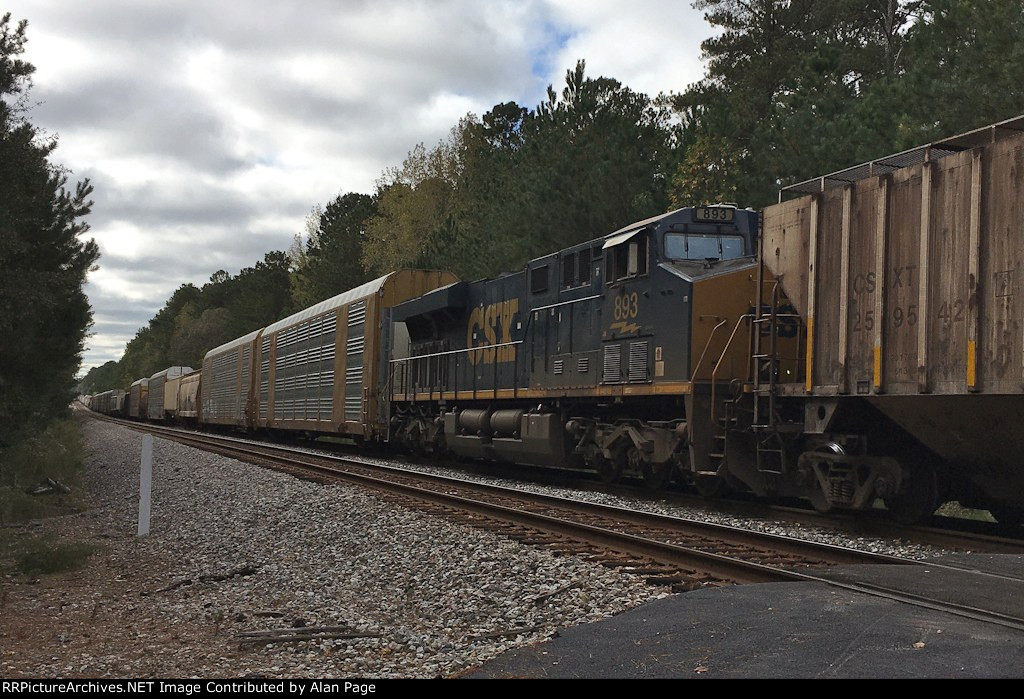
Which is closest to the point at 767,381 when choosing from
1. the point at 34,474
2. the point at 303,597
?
the point at 303,597

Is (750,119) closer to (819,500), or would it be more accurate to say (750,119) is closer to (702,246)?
(702,246)

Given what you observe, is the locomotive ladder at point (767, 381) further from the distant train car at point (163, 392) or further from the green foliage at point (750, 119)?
the distant train car at point (163, 392)

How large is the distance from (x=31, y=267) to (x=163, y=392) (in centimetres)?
4201

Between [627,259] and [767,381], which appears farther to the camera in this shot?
[627,259]

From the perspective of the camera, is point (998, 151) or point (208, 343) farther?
point (208, 343)

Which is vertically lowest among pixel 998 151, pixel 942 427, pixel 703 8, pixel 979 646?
pixel 979 646

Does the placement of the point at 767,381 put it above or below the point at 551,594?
above

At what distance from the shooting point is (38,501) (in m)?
15.2

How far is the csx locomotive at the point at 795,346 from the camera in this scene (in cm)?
857

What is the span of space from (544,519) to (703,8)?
3280cm

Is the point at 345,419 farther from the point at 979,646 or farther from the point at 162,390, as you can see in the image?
the point at 162,390

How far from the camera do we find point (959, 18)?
2017 cm

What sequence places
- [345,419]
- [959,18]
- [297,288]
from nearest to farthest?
[959,18], [345,419], [297,288]

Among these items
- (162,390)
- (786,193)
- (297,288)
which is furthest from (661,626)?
(297,288)
